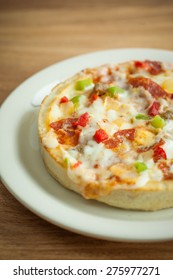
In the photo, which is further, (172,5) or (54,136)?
(172,5)

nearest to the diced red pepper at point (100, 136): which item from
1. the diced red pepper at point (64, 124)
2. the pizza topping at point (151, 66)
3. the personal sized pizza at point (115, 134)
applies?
the personal sized pizza at point (115, 134)

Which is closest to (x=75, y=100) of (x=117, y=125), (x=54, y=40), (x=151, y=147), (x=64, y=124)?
(x=64, y=124)

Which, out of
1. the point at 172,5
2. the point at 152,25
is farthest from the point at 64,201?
the point at 172,5

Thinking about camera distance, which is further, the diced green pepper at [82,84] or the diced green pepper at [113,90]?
the diced green pepper at [82,84]

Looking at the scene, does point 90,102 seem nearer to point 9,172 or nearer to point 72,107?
point 72,107

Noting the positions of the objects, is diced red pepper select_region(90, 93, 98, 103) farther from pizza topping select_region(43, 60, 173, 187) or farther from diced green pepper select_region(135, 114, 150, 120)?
diced green pepper select_region(135, 114, 150, 120)

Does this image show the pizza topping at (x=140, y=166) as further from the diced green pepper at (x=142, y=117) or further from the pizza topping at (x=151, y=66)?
the pizza topping at (x=151, y=66)

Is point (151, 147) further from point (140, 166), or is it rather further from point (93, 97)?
point (93, 97)
